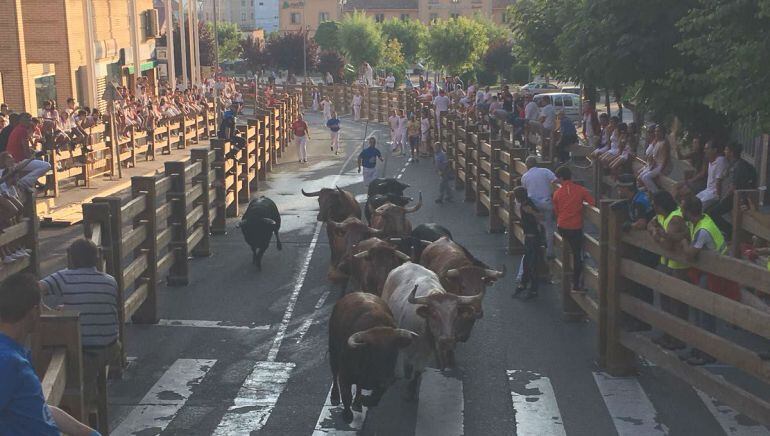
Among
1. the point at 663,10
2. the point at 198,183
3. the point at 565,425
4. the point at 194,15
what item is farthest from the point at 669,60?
the point at 194,15

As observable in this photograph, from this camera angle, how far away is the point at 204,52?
8106 centimetres

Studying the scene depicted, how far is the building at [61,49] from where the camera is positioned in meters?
35.1

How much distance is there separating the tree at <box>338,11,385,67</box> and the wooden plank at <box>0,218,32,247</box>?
8357cm

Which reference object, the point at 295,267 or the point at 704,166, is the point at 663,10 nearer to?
the point at 704,166

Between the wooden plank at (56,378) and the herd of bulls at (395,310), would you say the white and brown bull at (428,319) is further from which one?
the wooden plank at (56,378)

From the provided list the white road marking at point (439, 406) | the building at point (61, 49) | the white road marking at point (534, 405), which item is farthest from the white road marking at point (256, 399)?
the building at point (61, 49)

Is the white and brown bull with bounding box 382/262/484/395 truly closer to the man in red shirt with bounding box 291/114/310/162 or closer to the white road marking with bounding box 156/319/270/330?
the white road marking with bounding box 156/319/270/330

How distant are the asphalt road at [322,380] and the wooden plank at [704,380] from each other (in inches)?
15.9

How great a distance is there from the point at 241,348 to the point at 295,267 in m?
4.93

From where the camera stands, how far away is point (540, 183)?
16.6 meters

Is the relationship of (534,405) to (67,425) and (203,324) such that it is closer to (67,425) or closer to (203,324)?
(203,324)

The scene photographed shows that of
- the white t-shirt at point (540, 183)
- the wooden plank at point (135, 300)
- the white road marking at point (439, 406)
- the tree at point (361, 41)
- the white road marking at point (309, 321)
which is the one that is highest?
the tree at point (361, 41)

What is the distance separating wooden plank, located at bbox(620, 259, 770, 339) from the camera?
919 cm

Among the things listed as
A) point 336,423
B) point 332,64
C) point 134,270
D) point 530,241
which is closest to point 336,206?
point 530,241
